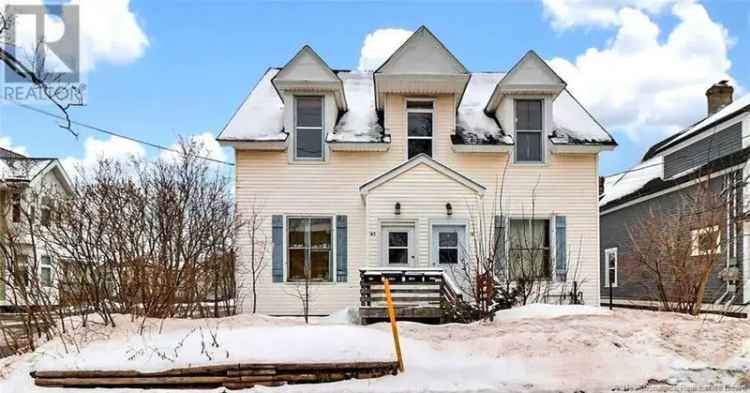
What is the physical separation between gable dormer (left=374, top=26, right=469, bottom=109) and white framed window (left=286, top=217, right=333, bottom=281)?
382 cm

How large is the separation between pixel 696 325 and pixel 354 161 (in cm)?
849

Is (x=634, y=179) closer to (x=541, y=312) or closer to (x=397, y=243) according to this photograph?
(x=397, y=243)

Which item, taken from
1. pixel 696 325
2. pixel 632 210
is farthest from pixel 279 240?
pixel 632 210

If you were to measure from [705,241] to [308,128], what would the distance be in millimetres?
9011

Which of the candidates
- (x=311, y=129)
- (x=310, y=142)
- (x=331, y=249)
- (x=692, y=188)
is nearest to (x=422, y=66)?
(x=311, y=129)

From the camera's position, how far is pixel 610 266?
22.5 metres

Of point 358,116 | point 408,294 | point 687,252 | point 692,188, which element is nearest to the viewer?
point 687,252

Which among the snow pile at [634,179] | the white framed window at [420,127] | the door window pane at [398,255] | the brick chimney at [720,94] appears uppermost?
the brick chimney at [720,94]

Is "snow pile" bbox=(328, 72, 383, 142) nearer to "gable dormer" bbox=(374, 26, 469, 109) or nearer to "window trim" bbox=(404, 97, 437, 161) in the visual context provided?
A: "window trim" bbox=(404, 97, 437, 161)

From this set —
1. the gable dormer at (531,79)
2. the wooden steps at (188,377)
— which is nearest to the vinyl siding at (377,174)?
the gable dormer at (531,79)

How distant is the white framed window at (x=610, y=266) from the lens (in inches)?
861

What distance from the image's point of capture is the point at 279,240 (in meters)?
14.4

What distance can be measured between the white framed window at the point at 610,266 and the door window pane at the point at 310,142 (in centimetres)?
1282

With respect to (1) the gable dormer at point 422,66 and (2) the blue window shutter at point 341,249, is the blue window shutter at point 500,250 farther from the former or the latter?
(2) the blue window shutter at point 341,249
